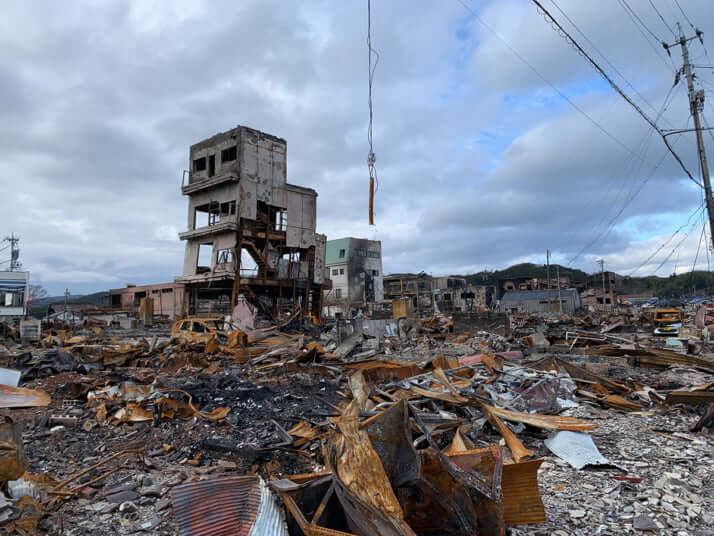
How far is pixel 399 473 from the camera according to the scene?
2.88 m

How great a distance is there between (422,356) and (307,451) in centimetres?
939

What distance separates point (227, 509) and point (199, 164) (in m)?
28.0

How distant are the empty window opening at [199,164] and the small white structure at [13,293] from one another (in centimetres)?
1784

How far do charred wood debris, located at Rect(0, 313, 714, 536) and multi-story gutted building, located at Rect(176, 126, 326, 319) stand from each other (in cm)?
1505

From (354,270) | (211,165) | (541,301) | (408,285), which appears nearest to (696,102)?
(211,165)

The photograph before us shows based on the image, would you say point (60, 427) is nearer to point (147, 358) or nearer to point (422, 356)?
point (147, 358)

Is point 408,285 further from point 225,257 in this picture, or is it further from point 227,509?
point 227,509

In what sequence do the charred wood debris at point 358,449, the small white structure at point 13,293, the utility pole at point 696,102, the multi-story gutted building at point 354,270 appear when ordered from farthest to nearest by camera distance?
the multi-story gutted building at point 354,270
the small white structure at point 13,293
the utility pole at point 696,102
the charred wood debris at point 358,449

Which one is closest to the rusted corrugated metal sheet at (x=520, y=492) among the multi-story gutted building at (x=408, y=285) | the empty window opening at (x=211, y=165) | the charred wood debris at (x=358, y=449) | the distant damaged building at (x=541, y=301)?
the charred wood debris at (x=358, y=449)

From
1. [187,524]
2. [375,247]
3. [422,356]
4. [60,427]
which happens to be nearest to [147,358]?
[60,427]

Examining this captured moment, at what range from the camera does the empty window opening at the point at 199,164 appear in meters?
27.7

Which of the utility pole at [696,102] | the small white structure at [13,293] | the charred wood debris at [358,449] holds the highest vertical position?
the utility pole at [696,102]

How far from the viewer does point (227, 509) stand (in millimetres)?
2711

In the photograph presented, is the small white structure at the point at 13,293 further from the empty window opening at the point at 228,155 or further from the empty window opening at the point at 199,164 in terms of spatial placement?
the empty window opening at the point at 228,155
